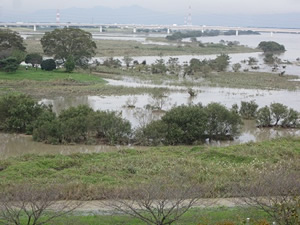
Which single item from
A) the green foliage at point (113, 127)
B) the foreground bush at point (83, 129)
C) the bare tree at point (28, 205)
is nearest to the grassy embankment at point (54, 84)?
the foreground bush at point (83, 129)

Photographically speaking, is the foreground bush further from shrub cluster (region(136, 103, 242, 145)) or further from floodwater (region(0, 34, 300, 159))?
shrub cluster (region(136, 103, 242, 145))

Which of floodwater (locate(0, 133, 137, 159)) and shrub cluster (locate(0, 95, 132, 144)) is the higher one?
shrub cluster (locate(0, 95, 132, 144))

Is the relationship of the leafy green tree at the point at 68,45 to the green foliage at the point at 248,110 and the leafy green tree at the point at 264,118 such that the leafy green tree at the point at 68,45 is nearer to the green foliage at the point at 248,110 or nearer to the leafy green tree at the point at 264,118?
the green foliage at the point at 248,110

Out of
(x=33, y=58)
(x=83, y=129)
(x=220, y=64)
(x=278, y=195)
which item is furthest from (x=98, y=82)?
(x=278, y=195)

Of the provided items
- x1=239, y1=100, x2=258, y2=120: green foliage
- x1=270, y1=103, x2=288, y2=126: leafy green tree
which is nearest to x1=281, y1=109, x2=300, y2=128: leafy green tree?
x1=270, y1=103, x2=288, y2=126: leafy green tree

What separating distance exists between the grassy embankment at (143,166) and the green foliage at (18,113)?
5.10 metres

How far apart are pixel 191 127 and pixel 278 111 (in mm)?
5701

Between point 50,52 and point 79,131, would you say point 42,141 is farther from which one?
point 50,52

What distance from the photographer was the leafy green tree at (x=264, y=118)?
22.6 meters

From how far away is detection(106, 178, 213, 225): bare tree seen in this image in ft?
30.3

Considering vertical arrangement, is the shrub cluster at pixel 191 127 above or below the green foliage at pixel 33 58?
below

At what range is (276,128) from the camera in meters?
22.7

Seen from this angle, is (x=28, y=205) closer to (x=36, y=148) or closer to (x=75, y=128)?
(x=36, y=148)

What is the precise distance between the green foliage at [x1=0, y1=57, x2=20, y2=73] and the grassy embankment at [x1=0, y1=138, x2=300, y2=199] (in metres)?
20.3
